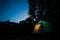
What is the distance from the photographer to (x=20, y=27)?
22.1 metres

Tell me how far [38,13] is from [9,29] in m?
9.74

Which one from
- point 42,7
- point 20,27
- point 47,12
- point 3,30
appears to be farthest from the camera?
point 42,7

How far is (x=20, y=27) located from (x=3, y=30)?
8.91 ft

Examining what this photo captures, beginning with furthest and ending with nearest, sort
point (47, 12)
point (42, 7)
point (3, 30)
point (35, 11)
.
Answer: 1. point (35, 11)
2. point (42, 7)
3. point (47, 12)
4. point (3, 30)

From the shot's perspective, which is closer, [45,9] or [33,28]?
[33,28]

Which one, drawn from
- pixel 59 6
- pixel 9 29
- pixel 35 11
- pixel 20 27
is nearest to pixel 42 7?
pixel 35 11

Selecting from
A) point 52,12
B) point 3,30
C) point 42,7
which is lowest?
point 3,30

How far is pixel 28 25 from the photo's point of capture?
2277 cm

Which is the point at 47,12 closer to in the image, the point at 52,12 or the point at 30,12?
the point at 52,12

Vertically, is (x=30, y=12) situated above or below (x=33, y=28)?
above

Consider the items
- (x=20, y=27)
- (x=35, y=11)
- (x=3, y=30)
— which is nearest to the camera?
(x=3, y=30)

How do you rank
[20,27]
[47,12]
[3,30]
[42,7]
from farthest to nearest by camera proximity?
[42,7] → [47,12] → [20,27] → [3,30]

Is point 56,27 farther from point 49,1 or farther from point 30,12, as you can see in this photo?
point 30,12

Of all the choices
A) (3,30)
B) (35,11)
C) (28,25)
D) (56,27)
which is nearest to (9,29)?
(3,30)
